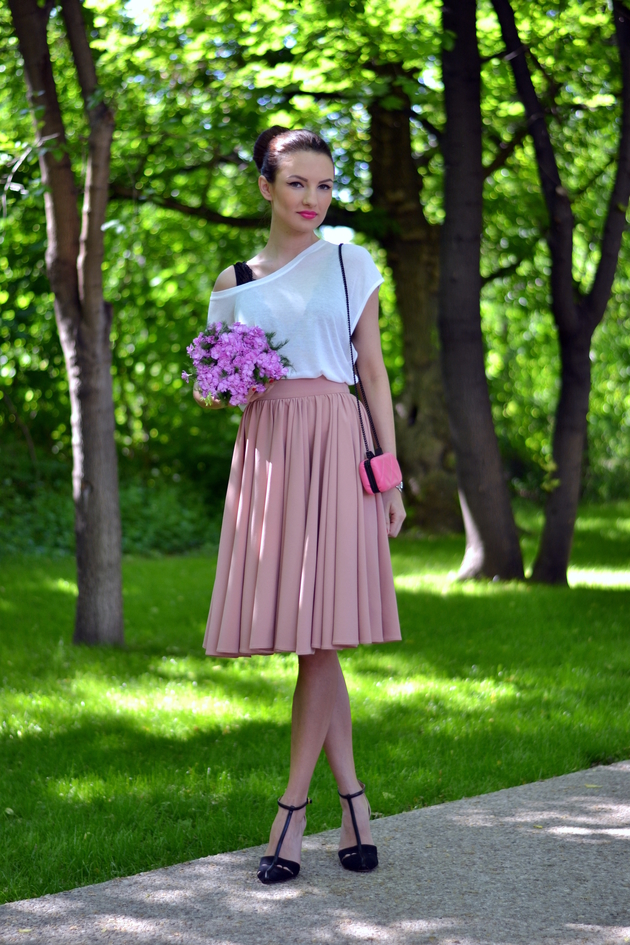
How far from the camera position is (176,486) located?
13.5 m

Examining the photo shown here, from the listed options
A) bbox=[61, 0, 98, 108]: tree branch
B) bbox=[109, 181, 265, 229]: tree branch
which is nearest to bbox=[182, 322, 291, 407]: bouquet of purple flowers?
bbox=[61, 0, 98, 108]: tree branch

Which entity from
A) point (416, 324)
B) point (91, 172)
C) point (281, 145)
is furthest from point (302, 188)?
point (416, 324)

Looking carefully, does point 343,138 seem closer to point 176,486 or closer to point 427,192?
point 427,192

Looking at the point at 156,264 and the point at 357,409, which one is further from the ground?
the point at 156,264

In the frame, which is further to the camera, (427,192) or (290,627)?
(427,192)

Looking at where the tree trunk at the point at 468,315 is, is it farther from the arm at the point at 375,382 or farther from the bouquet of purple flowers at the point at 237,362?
the bouquet of purple flowers at the point at 237,362

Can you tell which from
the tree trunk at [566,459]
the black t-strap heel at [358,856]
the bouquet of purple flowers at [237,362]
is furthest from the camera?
the tree trunk at [566,459]

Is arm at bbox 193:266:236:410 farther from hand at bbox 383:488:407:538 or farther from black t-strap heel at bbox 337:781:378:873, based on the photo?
black t-strap heel at bbox 337:781:378:873

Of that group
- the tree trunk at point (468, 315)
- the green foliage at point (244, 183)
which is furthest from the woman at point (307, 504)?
the tree trunk at point (468, 315)

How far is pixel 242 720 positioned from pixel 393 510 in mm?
1984

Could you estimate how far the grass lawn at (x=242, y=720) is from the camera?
3.52 meters

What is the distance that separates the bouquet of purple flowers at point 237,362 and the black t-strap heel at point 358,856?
1336 millimetres

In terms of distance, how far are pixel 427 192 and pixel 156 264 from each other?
3775 mm

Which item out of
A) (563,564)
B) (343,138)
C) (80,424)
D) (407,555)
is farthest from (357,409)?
(343,138)
